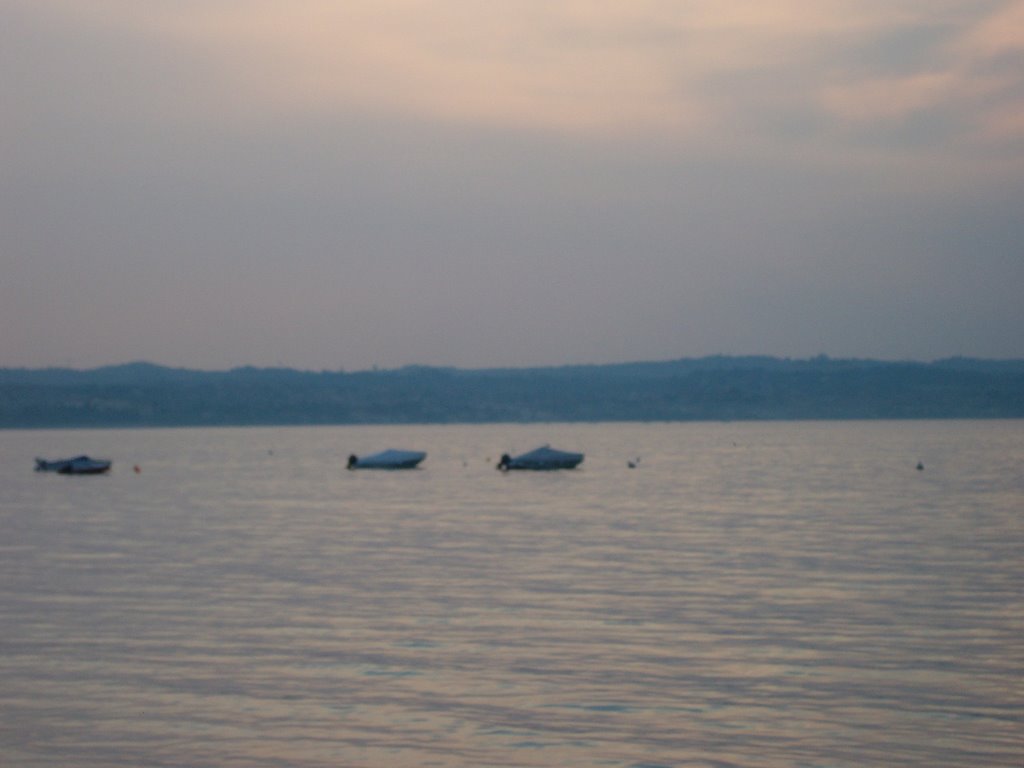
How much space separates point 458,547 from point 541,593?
14348 millimetres

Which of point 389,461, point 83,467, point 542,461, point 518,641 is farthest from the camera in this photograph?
point 389,461

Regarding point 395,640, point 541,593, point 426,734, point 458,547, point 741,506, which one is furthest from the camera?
point 741,506

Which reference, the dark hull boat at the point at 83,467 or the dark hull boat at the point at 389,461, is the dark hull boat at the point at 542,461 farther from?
the dark hull boat at the point at 83,467

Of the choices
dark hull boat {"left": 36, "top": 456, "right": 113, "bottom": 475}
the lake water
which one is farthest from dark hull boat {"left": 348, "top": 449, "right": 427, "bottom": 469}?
the lake water

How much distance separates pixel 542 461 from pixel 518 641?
93994 mm

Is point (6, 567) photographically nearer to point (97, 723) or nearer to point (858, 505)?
point (97, 723)

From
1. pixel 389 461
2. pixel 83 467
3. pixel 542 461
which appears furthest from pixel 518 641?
pixel 83 467

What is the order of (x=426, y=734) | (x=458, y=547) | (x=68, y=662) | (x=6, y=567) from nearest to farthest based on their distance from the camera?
(x=426, y=734) → (x=68, y=662) → (x=6, y=567) → (x=458, y=547)

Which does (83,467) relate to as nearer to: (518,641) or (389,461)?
(389,461)

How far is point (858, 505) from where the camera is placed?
73125 mm

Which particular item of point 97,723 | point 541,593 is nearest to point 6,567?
point 541,593

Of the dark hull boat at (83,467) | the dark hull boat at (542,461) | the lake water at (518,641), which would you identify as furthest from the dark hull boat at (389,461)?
the lake water at (518,641)

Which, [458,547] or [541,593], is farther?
[458,547]

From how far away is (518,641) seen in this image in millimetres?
28109
